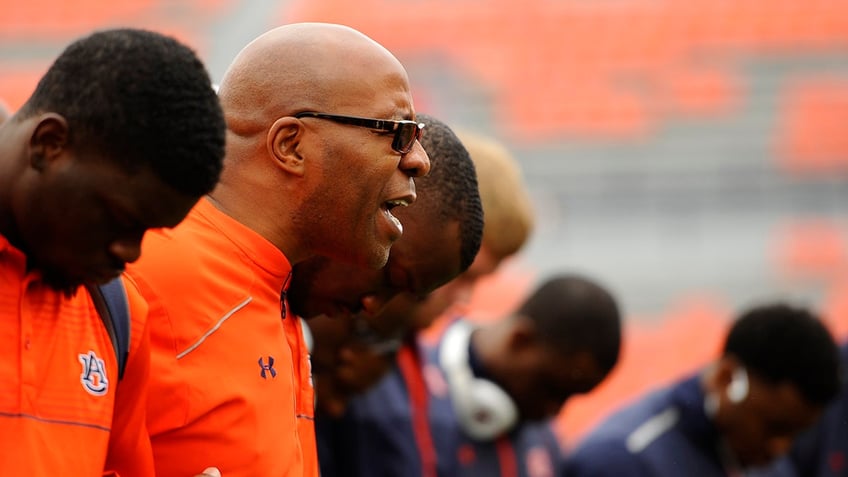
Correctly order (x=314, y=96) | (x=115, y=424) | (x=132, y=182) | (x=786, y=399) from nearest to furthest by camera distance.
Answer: (x=132, y=182) → (x=115, y=424) → (x=314, y=96) → (x=786, y=399)

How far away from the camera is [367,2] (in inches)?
539

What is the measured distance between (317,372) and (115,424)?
1.56 metres

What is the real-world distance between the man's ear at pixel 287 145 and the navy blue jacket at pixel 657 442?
2379mm

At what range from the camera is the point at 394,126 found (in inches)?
81.1

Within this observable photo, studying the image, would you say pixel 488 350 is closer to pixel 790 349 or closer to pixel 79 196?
pixel 790 349

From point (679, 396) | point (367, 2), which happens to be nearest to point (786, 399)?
point (679, 396)

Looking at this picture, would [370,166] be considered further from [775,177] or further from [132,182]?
[775,177]

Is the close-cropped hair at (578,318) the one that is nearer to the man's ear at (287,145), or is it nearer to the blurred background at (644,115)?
the man's ear at (287,145)

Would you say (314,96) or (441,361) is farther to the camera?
(441,361)

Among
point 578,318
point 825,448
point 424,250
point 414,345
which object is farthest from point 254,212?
point 825,448

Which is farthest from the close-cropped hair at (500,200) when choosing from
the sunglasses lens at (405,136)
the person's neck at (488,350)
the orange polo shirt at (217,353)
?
the orange polo shirt at (217,353)

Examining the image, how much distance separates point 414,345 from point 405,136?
203cm

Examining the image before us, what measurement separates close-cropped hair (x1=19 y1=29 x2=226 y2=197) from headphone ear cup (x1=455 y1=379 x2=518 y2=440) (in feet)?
8.23

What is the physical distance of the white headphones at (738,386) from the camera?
4.25 m
